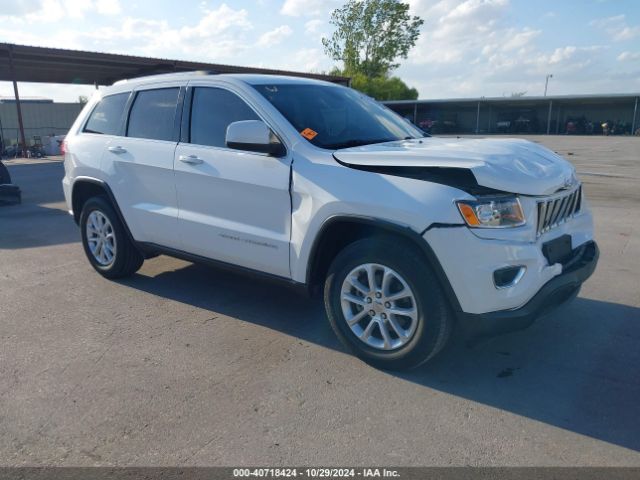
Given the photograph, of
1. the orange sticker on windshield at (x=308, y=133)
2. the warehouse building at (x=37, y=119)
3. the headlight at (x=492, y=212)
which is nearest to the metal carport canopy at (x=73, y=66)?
the warehouse building at (x=37, y=119)

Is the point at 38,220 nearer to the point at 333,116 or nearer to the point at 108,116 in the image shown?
the point at 108,116

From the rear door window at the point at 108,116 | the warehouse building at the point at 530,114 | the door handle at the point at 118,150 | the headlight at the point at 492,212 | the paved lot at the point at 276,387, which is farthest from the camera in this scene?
the warehouse building at the point at 530,114

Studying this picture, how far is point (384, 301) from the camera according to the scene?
137 inches

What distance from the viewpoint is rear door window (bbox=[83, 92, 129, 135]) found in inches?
209

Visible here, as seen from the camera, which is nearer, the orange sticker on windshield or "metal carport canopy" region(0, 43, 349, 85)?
the orange sticker on windshield

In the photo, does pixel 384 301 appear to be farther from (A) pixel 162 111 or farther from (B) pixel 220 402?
(A) pixel 162 111

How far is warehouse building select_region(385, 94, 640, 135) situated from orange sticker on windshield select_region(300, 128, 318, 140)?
43.9 meters

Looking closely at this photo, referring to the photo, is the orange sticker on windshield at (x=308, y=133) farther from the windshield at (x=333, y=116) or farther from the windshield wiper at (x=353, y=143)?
the windshield wiper at (x=353, y=143)

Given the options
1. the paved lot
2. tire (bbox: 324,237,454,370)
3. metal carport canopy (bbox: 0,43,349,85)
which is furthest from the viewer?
metal carport canopy (bbox: 0,43,349,85)

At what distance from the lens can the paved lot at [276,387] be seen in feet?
9.22

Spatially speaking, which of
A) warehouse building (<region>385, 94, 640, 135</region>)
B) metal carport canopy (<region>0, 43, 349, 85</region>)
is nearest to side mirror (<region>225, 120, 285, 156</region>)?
metal carport canopy (<region>0, 43, 349, 85</region>)

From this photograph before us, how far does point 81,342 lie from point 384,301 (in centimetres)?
233

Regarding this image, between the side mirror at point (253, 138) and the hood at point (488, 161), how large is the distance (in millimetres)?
481

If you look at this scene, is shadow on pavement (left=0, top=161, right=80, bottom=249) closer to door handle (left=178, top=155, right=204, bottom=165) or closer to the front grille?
door handle (left=178, top=155, right=204, bottom=165)
